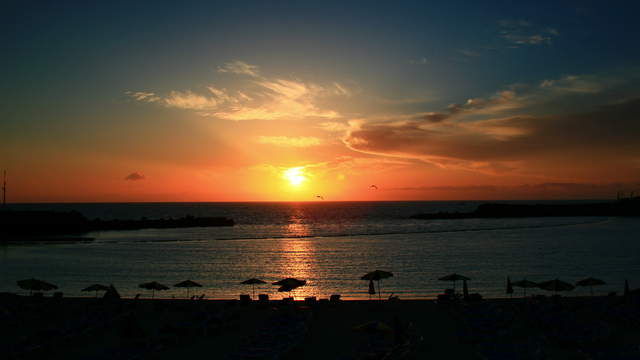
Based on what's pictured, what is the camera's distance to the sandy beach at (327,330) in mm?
14914

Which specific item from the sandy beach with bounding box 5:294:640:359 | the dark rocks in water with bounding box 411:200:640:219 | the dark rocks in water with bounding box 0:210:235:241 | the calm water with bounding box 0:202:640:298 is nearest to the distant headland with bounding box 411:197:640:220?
the dark rocks in water with bounding box 411:200:640:219

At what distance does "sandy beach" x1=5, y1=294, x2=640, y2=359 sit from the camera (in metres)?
14.9

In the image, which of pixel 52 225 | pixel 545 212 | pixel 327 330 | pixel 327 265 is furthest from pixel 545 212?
pixel 327 330

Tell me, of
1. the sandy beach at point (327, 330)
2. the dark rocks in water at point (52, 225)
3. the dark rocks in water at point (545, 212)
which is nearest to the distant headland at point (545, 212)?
the dark rocks in water at point (545, 212)

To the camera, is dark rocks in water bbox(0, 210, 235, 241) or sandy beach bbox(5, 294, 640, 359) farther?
dark rocks in water bbox(0, 210, 235, 241)

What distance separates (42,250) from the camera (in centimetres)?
6400

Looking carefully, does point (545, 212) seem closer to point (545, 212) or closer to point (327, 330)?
point (545, 212)

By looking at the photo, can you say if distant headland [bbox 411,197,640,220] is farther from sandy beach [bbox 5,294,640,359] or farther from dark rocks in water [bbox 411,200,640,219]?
sandy beach [bbox 5,294,640,359]

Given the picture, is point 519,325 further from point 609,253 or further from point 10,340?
Answer: point 609,253

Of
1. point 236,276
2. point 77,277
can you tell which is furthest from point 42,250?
point 236,276

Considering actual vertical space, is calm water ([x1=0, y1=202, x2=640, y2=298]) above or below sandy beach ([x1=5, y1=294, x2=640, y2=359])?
below

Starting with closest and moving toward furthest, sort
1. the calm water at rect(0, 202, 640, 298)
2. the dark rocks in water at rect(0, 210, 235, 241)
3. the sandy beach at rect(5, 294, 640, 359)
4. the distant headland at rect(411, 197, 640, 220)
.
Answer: the sandy beach at rect(5, 294, 640, 359)
the calm water at rect(0, 202, 640, 298)
the dark rocks in water at rect(0, 210, 235, 241)
the distant headland at rect(411, 197, 640, 220)

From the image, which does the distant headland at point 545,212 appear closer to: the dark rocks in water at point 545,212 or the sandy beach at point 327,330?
the dark rocks in water at point 545,212

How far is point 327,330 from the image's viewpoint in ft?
59.9
